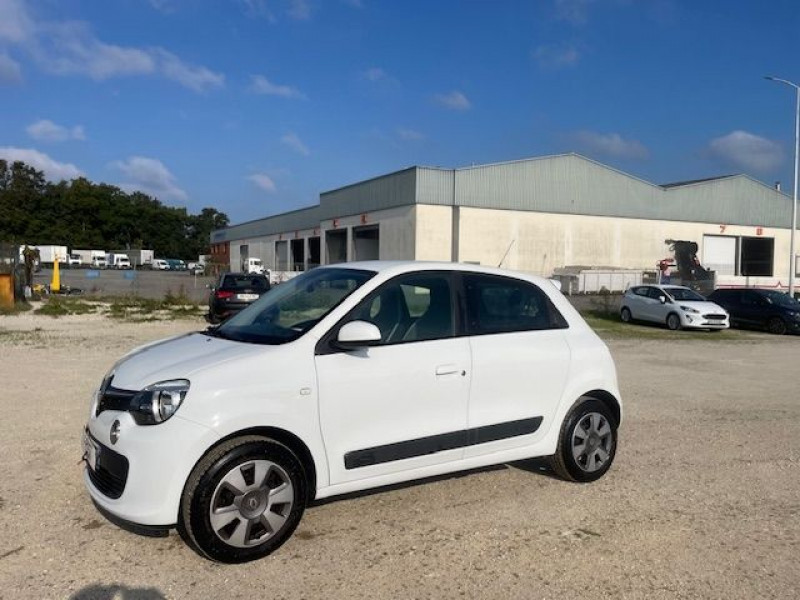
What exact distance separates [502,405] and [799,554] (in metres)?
2.02

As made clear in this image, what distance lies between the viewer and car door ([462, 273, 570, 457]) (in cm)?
468

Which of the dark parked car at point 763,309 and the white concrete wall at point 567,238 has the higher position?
the white concrete wall at point 567,238

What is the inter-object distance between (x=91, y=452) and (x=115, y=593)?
906 millimetres

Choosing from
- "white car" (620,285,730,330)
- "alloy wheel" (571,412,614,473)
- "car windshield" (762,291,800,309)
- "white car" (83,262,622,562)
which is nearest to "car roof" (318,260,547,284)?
"white car" (83,262,622,562)

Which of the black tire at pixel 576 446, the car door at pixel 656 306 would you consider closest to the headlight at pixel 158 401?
the black tire at pixel 576 446

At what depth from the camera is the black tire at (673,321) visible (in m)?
22.0

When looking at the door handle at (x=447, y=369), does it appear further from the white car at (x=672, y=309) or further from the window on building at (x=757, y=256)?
the window on building at (x=757, y=256)

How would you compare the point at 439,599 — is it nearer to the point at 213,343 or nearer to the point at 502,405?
the point at 502,405

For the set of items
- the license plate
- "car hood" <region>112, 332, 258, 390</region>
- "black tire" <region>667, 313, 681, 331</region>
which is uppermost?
"car hood" <region>112, 332, 258, 390</region>

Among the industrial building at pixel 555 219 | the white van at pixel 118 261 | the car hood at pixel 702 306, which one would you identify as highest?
the industrial building at pixel 555 219

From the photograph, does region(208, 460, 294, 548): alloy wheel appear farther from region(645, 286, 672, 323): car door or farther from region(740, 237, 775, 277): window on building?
region(740, 237, 775, 277): window on building

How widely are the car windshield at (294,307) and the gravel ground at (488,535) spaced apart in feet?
4.27

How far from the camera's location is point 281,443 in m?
3.92

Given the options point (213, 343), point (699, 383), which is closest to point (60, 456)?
point (213, 343)
